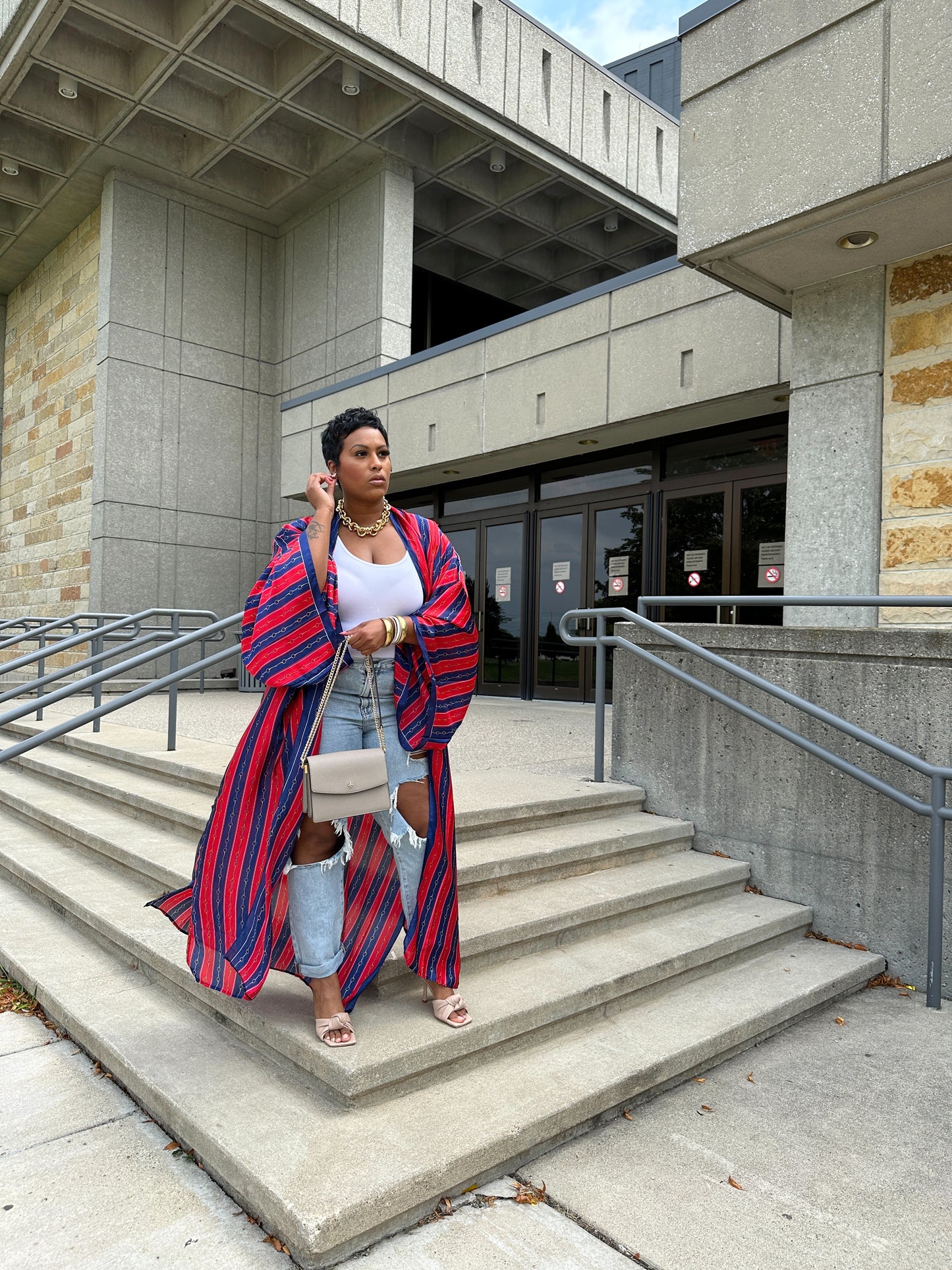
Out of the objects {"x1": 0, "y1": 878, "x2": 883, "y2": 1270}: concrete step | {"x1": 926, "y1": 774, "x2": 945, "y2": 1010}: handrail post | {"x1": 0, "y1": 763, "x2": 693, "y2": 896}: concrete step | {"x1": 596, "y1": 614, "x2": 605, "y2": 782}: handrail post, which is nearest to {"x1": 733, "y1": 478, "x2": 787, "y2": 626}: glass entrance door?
{"x1": 596, "y1": 614, "x2": 605, "y2": 782}: handrail post

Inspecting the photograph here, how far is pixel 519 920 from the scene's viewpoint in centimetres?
346

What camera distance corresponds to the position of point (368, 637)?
2471 millimetres

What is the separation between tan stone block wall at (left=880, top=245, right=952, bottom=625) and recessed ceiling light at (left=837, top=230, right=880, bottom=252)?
317 mm

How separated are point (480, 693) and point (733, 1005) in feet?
30.5

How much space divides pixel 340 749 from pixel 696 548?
7548mm

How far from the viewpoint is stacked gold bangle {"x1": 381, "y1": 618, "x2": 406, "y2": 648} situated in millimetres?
2518

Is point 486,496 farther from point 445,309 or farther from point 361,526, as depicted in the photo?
point 361,526

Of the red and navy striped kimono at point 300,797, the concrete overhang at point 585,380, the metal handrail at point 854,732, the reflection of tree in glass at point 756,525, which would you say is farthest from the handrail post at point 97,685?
the reflection of tree in glass at point 756,525

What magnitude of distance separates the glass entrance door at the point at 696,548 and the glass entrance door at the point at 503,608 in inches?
92.8

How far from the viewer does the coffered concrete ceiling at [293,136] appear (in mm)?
11180

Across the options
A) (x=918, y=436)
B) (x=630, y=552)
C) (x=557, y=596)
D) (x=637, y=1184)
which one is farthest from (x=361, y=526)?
(x=557, y=596)

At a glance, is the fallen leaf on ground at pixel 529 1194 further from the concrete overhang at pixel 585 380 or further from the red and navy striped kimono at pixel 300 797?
the concrete overhang at pixel 585 380

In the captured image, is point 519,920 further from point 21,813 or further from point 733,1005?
point 21,813

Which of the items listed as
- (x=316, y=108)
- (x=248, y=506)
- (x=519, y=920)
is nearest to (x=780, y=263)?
(x=519, y=920)
